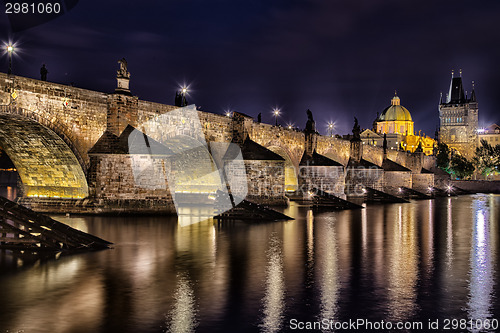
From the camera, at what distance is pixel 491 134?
149500mm

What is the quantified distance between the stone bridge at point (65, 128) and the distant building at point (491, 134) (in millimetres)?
137134

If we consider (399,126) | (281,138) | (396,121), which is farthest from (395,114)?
(281,138)

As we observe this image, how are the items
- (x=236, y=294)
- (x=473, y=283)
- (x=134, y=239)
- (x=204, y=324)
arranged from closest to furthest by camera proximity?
(x=204, y=324), (x=236, y=294), (x=473, y=283), (x=134, y=239)

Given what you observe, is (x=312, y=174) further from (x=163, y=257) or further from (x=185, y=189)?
(x=163, y=257)

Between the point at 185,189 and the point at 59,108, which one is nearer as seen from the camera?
the point at 59,108

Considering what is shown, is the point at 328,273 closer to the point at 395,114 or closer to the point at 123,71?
the point at 123,71

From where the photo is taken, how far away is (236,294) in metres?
10.3

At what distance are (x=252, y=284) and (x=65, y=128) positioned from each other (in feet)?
52.5

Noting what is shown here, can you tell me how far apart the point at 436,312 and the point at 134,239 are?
11.4m

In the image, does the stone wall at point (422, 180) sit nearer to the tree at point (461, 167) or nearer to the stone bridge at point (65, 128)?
the tree at point (461, 167)

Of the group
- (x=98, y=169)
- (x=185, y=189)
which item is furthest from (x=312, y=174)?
(x=98, y=169)

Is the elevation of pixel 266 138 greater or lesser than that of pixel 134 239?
greater

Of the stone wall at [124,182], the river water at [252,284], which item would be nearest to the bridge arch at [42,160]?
the stone wall at [124,182]

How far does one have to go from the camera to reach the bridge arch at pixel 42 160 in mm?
23875
